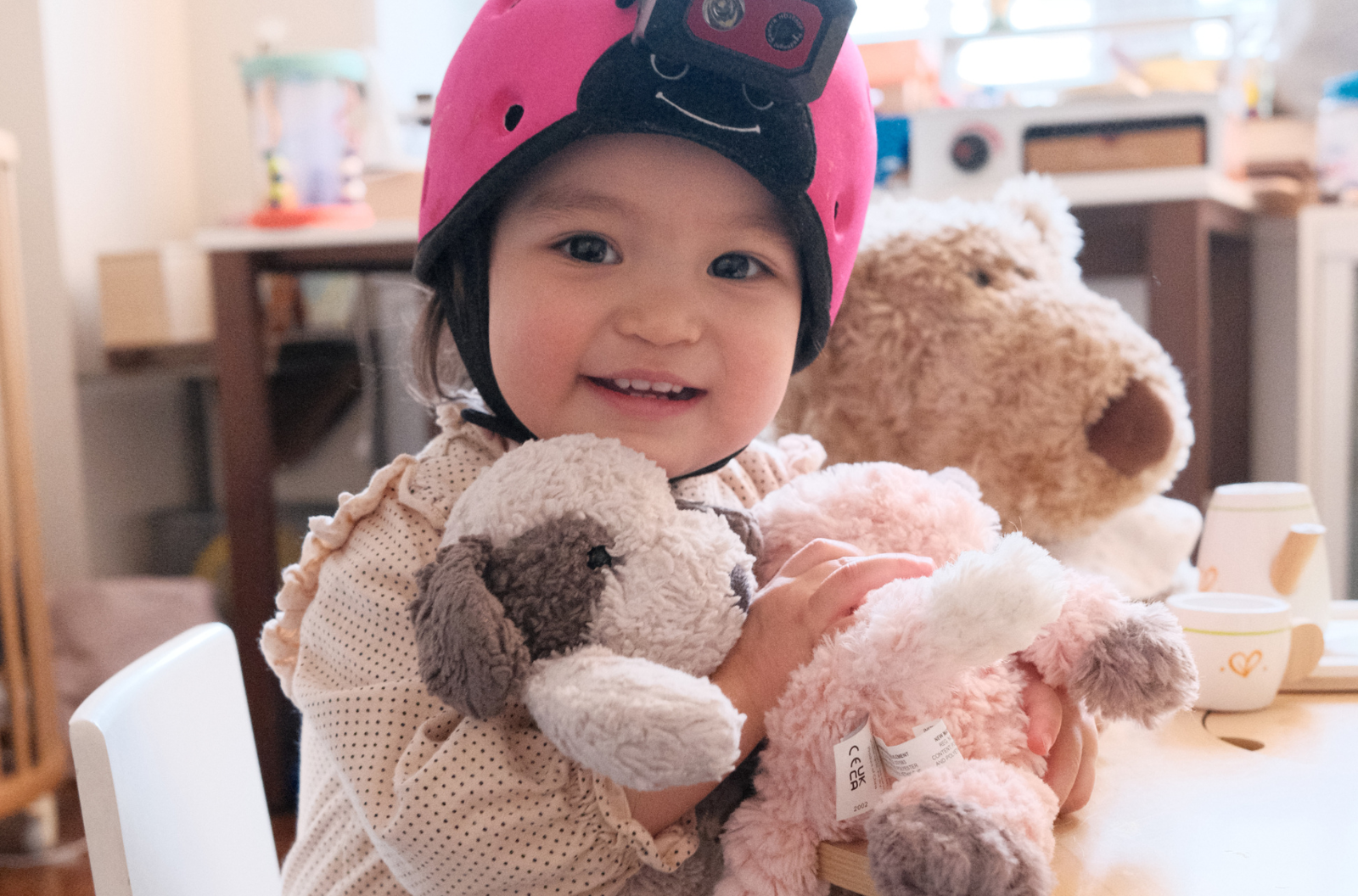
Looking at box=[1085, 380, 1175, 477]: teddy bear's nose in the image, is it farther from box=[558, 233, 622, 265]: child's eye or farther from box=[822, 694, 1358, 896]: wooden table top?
box=[558, 233, 622, 265]: child's eye

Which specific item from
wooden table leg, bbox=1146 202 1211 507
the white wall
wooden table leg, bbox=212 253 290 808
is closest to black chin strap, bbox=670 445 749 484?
wooden table leg, bbox=1146 202 1211 507

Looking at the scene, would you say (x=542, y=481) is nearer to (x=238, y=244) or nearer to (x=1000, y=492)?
(x=1000, y=492)

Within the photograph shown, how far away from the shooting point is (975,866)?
1.33ft

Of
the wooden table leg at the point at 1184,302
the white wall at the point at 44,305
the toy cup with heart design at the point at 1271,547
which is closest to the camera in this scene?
the toy cup with heart design at the point at 1271,547

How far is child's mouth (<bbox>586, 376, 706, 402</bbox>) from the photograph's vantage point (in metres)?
0.58

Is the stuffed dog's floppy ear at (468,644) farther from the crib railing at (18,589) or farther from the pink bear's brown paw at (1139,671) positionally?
the crib railing at (18,589)

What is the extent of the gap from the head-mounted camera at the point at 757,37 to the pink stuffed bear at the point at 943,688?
0.22 metres

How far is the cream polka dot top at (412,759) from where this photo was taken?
1.74ft

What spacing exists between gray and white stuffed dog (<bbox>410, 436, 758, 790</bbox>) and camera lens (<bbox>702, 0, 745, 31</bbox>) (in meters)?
0.21

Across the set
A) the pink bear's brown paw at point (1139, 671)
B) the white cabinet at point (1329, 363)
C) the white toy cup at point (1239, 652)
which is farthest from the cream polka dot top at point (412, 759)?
the white cabinet at point (1329, 363)

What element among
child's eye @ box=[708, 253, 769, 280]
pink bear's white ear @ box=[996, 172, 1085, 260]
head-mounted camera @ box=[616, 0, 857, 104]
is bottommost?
child's eye @ box=[708, 253, 769, 280]

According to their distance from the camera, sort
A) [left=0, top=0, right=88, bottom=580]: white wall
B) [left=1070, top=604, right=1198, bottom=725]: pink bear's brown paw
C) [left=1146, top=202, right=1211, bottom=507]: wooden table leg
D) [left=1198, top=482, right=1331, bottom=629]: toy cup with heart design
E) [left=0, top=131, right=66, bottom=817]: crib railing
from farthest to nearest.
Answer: [left=0, top=0, right=88, bottom=580]: white wall < [left=0, top=131, right=66, bottom=817]: crib railing < [left=1146, top=202, right=1211, bottom=507]: wooden table leg < [left=1198, top=482, right=1331, bottom=629]: toy cup with heart design < [left=1070, top=604, right=1198, bottom=725]: pink bear's brown paw

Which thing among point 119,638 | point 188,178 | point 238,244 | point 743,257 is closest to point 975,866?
point 743,257

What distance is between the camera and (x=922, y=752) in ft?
1.56
